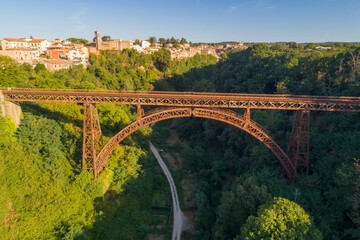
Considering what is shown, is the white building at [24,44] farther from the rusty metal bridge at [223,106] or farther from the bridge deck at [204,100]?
the rusty metal bridge at [223,106]

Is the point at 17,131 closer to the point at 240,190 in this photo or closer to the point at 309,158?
the point at 240,190

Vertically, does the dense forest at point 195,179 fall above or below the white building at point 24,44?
below

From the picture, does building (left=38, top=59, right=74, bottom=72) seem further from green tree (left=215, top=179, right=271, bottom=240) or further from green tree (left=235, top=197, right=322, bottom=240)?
green tree (left=235, top=197, right=322, bottom=240)

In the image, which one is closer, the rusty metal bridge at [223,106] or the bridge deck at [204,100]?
the bridge deck at [204,100]

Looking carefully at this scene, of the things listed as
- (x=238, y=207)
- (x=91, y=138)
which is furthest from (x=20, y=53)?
(x=238, y=207)

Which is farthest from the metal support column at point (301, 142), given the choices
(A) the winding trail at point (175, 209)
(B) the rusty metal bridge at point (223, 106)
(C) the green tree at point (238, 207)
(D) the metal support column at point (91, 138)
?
(D) the metal support column at point (91, 138)

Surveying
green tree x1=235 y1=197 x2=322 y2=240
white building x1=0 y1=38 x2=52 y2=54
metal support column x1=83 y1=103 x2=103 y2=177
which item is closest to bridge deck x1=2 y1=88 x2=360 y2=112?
metal support column x1=83 y1=103 x2=103 y2=177
